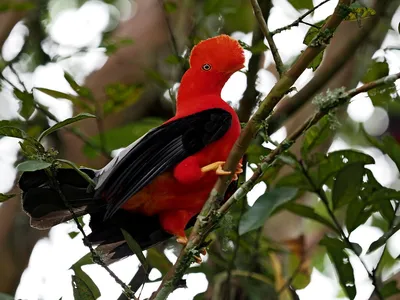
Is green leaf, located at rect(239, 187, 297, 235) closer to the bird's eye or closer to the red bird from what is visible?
the red bird

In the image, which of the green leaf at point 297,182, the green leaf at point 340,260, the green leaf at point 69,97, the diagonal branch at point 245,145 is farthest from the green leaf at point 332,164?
the green leaf at point 69,97

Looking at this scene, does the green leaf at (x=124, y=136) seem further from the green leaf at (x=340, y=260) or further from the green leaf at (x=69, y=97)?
the green leaf at (x=340, y=260)

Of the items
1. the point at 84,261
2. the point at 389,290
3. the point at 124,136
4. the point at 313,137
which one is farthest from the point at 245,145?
the point at 124,136

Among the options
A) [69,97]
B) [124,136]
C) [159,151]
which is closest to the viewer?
[159,151]

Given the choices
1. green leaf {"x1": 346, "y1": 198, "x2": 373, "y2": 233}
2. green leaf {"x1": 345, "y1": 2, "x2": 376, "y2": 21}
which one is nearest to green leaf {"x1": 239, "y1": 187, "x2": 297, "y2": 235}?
green leaf {"x1": 346, "y1": 198, "x2": 373, "y2": 233}

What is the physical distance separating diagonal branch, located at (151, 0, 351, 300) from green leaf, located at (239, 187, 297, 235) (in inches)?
5.8

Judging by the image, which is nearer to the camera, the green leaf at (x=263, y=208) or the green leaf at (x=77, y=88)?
the green leaf at (x=263, y=208)

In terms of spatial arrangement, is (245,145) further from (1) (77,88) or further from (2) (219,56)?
(1) (77,88)

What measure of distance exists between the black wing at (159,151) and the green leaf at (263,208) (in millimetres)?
164

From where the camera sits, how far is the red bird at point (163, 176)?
1.47m

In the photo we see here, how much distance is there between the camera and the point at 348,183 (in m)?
1.64

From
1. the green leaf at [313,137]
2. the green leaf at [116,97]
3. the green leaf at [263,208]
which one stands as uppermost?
the green leaf at [116,97]

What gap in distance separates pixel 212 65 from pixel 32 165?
530 millimetres

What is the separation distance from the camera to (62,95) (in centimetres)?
194
